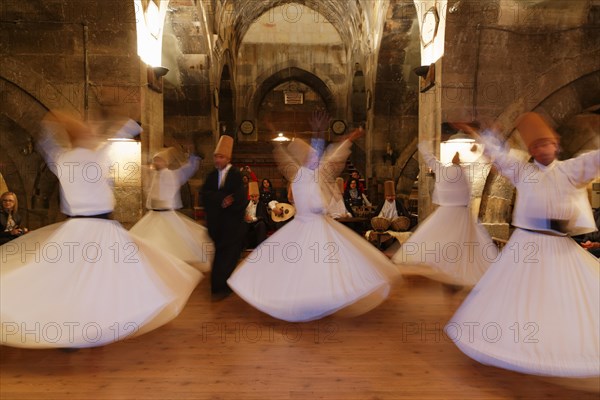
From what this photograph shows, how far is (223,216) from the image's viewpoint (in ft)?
19.2

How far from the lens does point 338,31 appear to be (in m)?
21.3

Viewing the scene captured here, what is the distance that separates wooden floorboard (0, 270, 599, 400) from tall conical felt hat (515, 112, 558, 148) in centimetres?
163

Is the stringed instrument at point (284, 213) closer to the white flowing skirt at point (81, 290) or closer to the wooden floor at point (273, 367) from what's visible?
the wooden floor at point (273, 367)

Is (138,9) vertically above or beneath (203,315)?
above

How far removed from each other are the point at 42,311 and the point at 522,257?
11.2ft

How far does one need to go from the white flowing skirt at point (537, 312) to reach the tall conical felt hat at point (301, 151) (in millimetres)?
2172

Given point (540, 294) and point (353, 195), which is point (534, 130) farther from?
point (353, 195)

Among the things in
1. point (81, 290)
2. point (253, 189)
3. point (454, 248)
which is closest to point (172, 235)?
point (253, 189)

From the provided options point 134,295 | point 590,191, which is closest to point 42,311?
point 134,295

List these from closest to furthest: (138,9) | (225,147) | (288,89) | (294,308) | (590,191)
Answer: (294,308) < (225,147) < (138,9) < (590,191) < (288,89)

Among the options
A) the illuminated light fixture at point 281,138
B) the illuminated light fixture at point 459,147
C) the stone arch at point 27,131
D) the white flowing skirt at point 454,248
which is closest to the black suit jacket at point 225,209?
the white flowing skirt at point 454,248

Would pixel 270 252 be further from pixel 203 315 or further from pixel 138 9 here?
pixel 138 9

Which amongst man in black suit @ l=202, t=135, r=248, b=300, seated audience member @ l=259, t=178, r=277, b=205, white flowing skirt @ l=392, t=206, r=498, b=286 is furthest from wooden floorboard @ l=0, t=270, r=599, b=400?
seated audience member @ l=259, t=178, r=277, b=205

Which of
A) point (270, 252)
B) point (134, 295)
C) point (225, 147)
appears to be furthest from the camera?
point (225, 147)
